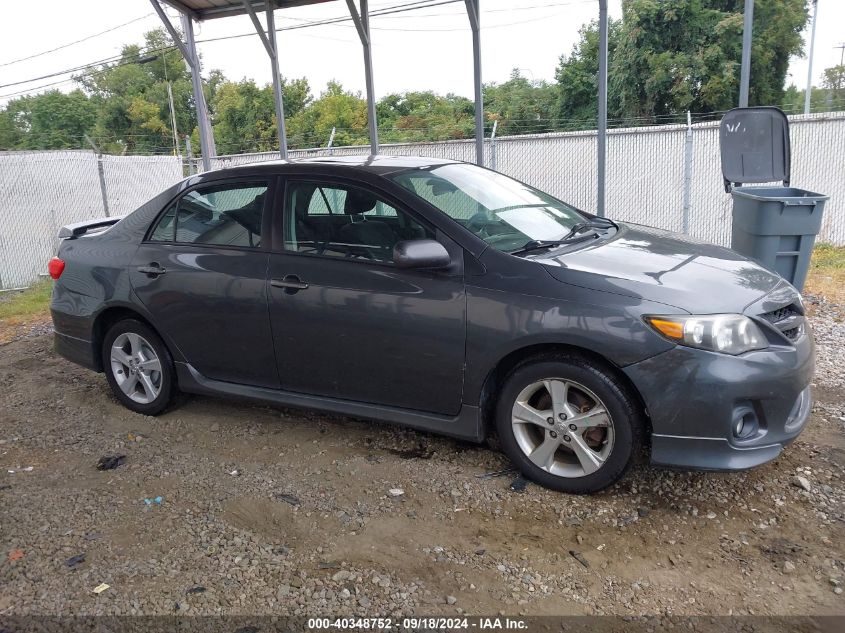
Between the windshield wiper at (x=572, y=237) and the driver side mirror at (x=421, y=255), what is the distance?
1.18 feet

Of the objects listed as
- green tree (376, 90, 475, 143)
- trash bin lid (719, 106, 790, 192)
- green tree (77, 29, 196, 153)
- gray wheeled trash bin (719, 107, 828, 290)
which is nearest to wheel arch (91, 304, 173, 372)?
gray wheeled trash bin (719, 107, 828, 290)

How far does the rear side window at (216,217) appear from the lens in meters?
4.14

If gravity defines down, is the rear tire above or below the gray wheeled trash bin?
below

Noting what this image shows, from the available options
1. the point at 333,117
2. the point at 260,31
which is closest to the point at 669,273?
the point at 260,31

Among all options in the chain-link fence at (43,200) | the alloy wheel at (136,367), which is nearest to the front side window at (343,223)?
the alloy wheel at (136,367)

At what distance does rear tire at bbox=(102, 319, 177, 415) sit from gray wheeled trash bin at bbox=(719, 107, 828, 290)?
454 cm

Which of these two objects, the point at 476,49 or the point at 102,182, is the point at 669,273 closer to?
the point at 476,49

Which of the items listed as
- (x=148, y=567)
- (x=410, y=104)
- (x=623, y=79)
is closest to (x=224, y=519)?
(x=148, y=567)

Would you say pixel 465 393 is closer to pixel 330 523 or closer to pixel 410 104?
pixel 330 523

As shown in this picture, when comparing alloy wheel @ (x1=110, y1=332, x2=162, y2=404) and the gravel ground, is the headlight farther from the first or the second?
alloy wheel @ (x1=110, y1=332, x2=162, y2=404)

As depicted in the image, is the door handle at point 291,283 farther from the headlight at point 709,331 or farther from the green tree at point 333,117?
the green tree at point 333,117

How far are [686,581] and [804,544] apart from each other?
2.03 ft

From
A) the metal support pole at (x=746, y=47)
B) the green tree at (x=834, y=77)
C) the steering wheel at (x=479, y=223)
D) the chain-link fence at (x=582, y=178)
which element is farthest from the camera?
the green tree at (x=834, y=77)

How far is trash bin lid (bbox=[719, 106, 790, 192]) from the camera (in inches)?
250
